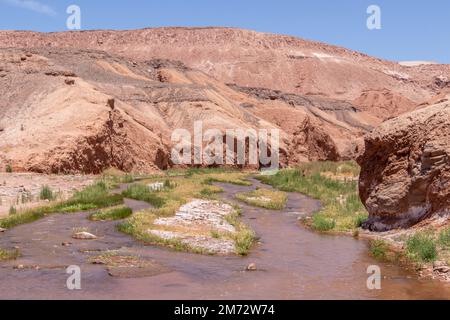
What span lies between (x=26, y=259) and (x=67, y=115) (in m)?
25.7

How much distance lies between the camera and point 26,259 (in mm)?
13398

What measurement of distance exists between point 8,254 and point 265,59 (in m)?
147

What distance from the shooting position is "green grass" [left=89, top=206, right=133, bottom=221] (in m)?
19.7

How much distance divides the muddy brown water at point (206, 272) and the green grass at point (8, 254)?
0.18 meters

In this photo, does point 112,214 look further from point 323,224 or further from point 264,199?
point 264,199

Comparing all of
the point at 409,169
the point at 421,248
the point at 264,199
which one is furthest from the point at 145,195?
the point at 421,248

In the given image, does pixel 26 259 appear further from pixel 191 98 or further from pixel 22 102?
pixel 191 98

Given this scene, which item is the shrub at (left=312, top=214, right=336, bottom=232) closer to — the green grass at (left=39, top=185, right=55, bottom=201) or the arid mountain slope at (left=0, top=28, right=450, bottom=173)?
the green grass at (left=39, top=185, right=55, bottom=201)

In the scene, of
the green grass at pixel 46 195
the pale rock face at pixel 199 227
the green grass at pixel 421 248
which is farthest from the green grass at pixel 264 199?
the green grass at pixel 421 248

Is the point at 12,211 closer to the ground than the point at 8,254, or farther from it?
farther from it

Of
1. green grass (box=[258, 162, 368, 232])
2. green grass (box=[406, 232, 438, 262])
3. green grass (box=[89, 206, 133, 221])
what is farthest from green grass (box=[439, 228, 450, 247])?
green grass (box=[89, 206, 133, 221])

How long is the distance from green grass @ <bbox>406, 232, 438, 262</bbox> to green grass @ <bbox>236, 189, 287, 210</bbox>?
36.2 feet

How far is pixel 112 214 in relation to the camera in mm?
20094
